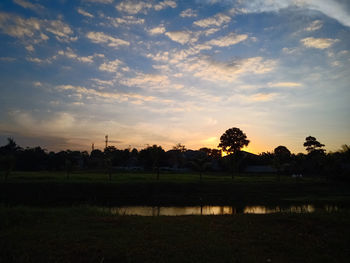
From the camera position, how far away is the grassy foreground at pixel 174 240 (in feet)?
29.3

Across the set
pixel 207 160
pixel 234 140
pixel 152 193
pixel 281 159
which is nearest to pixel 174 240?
pixel 152 193

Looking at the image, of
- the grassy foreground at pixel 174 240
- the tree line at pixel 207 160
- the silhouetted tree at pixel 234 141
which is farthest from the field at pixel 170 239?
the silhouetted tree at pixel 234 141

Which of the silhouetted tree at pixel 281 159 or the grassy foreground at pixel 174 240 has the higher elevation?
the silhouetted tree at pixel 281 159

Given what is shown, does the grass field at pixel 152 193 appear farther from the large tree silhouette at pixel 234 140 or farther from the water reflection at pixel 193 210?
the large tree silhouette at pixel 234 140

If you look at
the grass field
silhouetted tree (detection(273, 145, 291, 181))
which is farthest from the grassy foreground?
silhouetted tree (detection(273, 145, 291, 181))

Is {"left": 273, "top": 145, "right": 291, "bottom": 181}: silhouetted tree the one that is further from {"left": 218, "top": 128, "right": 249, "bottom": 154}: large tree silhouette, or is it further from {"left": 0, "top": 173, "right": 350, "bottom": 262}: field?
{"left": 0, "top": 173, "right": 350, "bottom": 262}: field

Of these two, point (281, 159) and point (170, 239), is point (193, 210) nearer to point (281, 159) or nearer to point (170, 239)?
point (170, 239)

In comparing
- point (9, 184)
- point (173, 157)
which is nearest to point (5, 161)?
point (9, 184)

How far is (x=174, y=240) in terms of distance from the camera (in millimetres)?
10938

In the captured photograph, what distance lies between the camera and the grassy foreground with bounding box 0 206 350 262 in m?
8.93

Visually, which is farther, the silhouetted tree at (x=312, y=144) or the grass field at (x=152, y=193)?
the silhouetted tree at (x=312, y=144)

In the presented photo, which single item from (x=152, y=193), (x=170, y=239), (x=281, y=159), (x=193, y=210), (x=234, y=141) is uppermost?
(x=234, y=141)

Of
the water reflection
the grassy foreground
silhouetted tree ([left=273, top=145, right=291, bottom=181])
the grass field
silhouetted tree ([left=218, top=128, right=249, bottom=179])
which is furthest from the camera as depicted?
silhouetted tree ([left=218, top=128, right=249, bottom=179])

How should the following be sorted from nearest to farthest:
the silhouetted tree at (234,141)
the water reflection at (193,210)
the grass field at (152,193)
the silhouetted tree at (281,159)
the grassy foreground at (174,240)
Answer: the grassy foreground at (174,240)
the water reflection at (193,210)
the grass field at (152,193)
the silhouetted tree at (281,159)
the silhouetted tree at (234,141)
